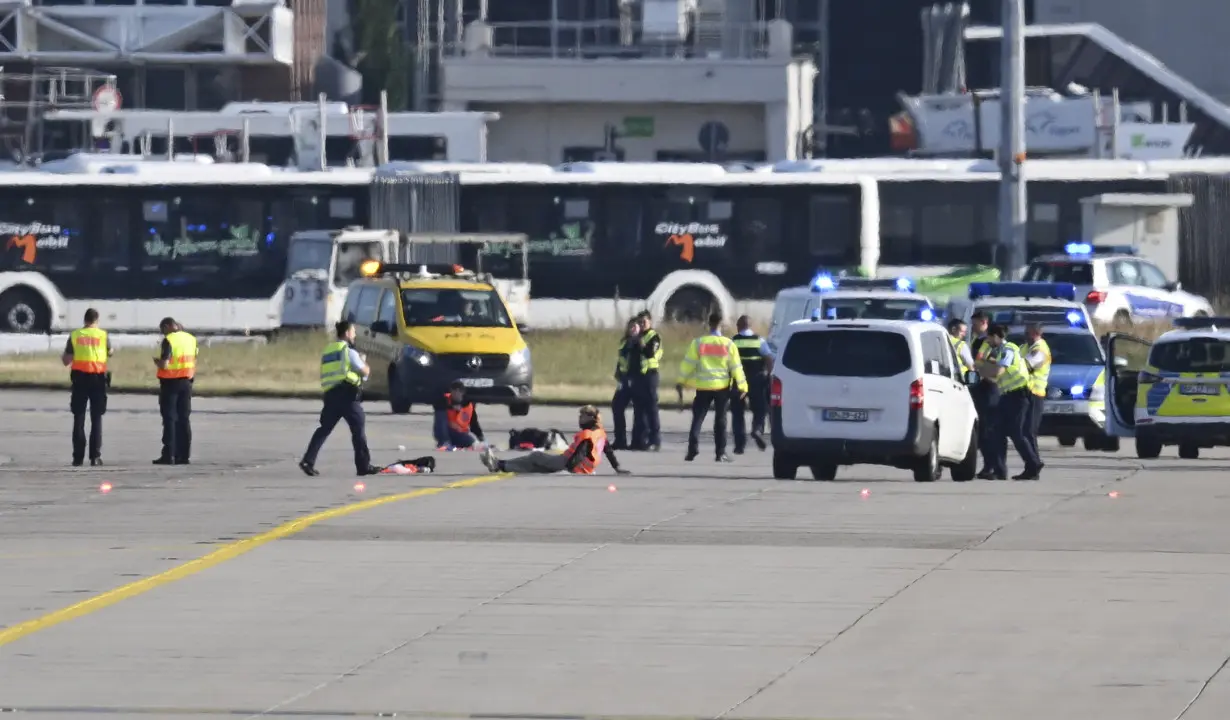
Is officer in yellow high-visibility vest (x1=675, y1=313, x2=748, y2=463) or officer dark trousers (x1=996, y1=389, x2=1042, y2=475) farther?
officer in yellow high-visibility vest (x1=675, y1=313, x2=748, y2=463)

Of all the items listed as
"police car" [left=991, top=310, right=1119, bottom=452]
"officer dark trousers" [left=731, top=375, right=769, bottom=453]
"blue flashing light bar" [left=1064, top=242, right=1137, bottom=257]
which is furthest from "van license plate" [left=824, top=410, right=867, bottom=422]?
"blue flashing light bar" [left=1064, top=242, right=1137, bottom=257]

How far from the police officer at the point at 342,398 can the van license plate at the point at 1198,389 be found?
30.2 feet

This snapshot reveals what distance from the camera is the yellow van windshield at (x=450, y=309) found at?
34.3 m

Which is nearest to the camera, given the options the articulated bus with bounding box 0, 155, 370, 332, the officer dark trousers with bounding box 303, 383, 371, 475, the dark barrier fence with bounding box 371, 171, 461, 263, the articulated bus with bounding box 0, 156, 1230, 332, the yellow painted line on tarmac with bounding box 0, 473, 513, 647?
the yellow painted line on tarmac with bounding box 0, 473, 513, 647

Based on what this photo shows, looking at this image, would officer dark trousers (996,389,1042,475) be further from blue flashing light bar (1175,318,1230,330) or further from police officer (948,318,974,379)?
blue flashing light bar (1175,318,1230,330)

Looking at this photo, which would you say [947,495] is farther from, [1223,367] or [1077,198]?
[1077,198]

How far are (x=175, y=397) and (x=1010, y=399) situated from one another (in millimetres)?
8659

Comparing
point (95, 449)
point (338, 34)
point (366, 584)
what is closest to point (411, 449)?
point (95, 449)

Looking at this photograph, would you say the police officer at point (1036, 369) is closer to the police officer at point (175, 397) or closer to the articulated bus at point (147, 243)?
the police officer at point (175, 397)

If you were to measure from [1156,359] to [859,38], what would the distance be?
145 ft

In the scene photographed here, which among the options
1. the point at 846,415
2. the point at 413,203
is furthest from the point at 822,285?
the point at 413,203

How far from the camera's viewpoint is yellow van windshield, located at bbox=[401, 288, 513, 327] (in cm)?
3428

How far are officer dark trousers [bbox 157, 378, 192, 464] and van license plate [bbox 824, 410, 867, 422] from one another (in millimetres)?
6930

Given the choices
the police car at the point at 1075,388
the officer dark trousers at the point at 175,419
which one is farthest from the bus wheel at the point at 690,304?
the officer dark trousers at the point at 175,419
